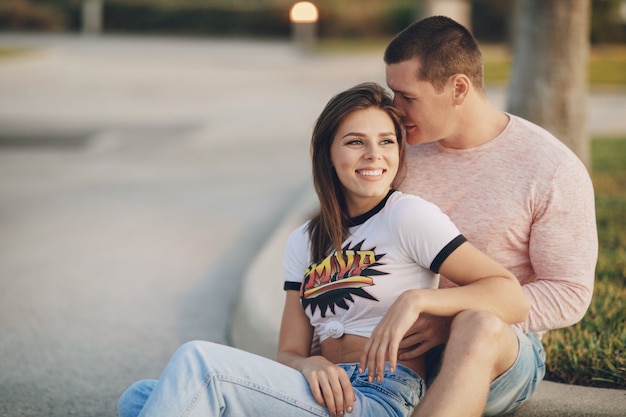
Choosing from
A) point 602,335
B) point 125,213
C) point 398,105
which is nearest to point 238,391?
point 398,105

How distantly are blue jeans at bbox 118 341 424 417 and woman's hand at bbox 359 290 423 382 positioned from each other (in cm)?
12

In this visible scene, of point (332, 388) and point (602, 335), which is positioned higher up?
point (332, 388)

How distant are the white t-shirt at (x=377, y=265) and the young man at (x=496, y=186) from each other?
16 centimetres

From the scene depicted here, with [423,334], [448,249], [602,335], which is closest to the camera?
[448,249]

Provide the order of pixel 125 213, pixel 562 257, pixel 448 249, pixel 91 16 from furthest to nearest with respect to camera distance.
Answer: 1. pixel 91 16
2. pixel 125 213
3. pixel 562 257
4. pixel 448 249

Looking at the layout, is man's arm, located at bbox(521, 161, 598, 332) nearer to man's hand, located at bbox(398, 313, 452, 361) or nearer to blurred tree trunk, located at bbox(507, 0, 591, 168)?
man's hand, located at bbox(398, 313, 452, 361)

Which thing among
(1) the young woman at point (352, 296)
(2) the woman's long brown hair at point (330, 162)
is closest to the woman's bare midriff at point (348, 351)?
(1) the young woman at point (352, 296)

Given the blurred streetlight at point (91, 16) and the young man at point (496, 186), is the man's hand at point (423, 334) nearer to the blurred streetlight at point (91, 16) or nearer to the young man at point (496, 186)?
the young man at point (496, 186)

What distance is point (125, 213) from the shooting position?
7859mm

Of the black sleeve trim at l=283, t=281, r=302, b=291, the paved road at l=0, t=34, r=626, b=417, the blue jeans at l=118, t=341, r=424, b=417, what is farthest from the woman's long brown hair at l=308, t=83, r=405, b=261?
the paved road at l=0, t=34, r=626, b=417

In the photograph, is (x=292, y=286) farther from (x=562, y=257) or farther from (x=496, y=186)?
(x=562, y=257)

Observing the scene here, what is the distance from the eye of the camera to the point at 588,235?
10.7ft

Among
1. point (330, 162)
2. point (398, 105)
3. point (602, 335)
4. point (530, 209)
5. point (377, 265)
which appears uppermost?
point (398, 105)

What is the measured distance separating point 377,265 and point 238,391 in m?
0.65
